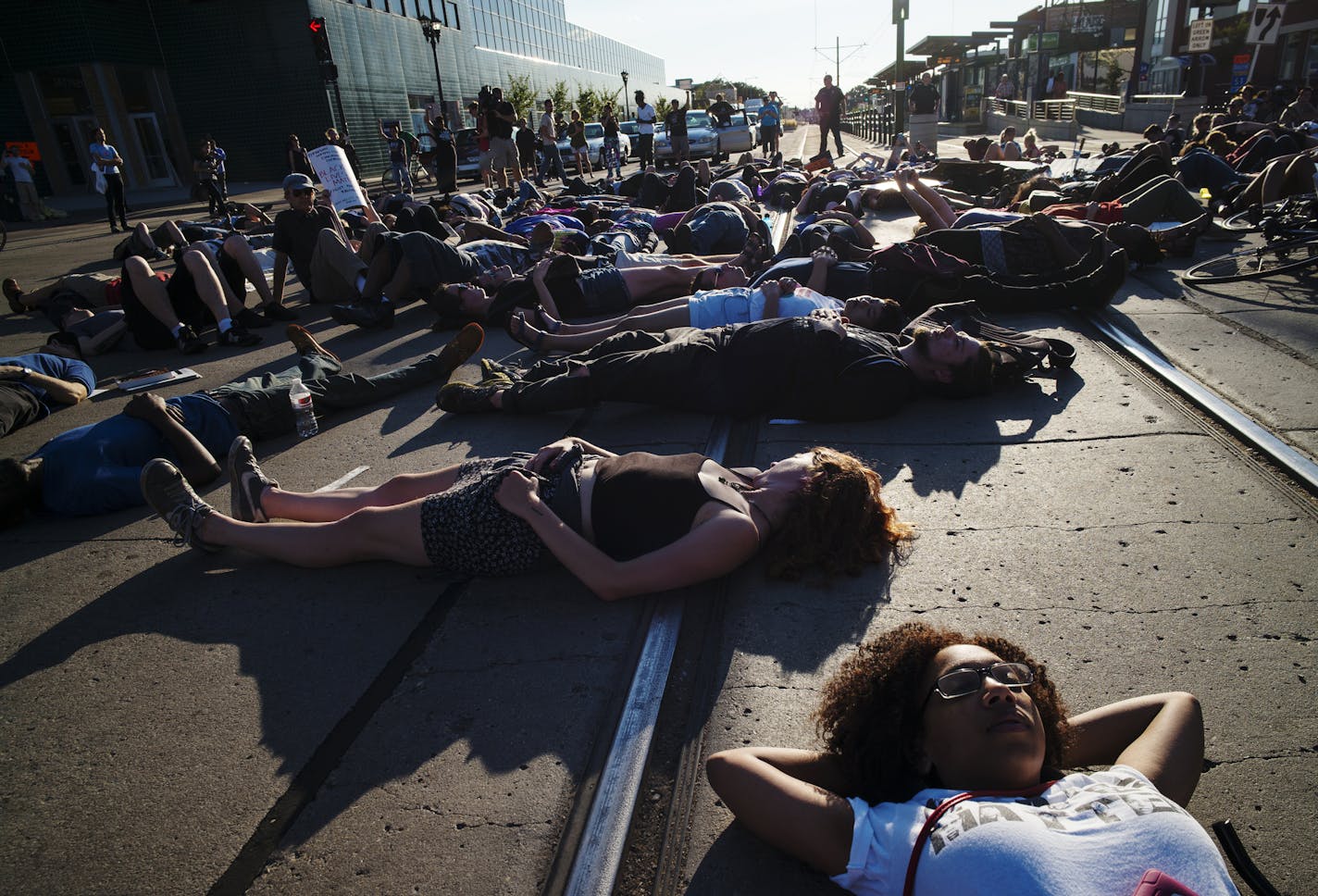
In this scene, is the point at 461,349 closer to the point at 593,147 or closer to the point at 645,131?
the point at 645,131

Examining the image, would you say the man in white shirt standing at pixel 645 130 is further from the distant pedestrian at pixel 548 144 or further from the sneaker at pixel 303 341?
the sneaker at pixel 303 341

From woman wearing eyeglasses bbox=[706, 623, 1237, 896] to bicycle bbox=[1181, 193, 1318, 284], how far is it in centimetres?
630

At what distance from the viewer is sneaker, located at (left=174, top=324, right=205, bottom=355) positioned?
6766mm

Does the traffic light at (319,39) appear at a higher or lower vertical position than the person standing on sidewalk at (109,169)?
higher

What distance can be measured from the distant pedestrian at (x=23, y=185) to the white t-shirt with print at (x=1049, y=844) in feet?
87.2

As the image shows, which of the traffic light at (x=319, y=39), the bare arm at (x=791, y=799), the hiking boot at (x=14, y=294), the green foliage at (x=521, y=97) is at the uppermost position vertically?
the green foliage at (x=521, y=97)

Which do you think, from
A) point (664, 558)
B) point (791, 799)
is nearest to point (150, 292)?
point (664, 558)

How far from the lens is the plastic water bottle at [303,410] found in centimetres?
472

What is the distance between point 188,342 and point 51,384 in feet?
Result: 5.13

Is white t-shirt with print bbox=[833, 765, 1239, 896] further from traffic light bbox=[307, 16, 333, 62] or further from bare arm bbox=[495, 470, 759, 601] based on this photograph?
traffic light bbox=[307, 16, 333, 62]

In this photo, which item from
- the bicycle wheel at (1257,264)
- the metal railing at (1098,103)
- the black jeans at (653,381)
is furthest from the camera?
the metal railing at (1098,103)

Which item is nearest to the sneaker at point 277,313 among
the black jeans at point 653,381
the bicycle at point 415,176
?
the black jeans at point 653,381

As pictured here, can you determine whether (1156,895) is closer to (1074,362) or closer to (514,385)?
(514,385)

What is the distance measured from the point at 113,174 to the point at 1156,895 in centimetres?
2129
